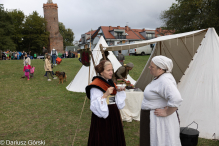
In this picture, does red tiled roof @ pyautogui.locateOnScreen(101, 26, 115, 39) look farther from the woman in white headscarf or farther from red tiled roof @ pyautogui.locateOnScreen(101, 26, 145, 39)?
the woman in white headscarf

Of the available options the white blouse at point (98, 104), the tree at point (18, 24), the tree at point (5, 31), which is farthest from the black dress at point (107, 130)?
the tree at point (18, 24)

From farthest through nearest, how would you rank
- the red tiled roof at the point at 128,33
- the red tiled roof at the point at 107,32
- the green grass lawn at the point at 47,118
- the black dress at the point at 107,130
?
1. the red tiled roof at the point at 128,33
2. the red tiled roof at the point at 107,32
3. the green grass lawn at the point at 47,118
4. the black dress at the point at 107,130

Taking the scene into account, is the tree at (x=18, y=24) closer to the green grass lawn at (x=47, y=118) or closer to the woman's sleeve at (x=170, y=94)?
the green grass lawn at (x=47, y=118)

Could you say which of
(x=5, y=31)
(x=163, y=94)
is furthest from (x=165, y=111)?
(x=5, y=31)

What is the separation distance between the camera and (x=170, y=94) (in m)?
1.81

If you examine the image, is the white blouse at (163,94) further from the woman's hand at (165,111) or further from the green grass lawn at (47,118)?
the green grass lawn at (47,118)

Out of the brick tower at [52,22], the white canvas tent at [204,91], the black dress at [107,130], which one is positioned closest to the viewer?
the black dress at [107,130]

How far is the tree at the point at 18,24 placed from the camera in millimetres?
34938

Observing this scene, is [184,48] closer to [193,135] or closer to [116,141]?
[193,135]

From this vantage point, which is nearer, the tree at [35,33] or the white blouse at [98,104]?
the white blouse at [98,104]

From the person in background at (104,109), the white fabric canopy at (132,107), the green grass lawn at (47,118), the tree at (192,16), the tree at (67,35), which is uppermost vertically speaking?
the tree at (67,35)

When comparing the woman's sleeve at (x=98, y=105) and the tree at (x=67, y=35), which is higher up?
the tree at (x=67, y=35)

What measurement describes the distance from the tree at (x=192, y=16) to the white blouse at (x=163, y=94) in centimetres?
1683

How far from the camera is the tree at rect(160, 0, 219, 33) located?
1605 cm
